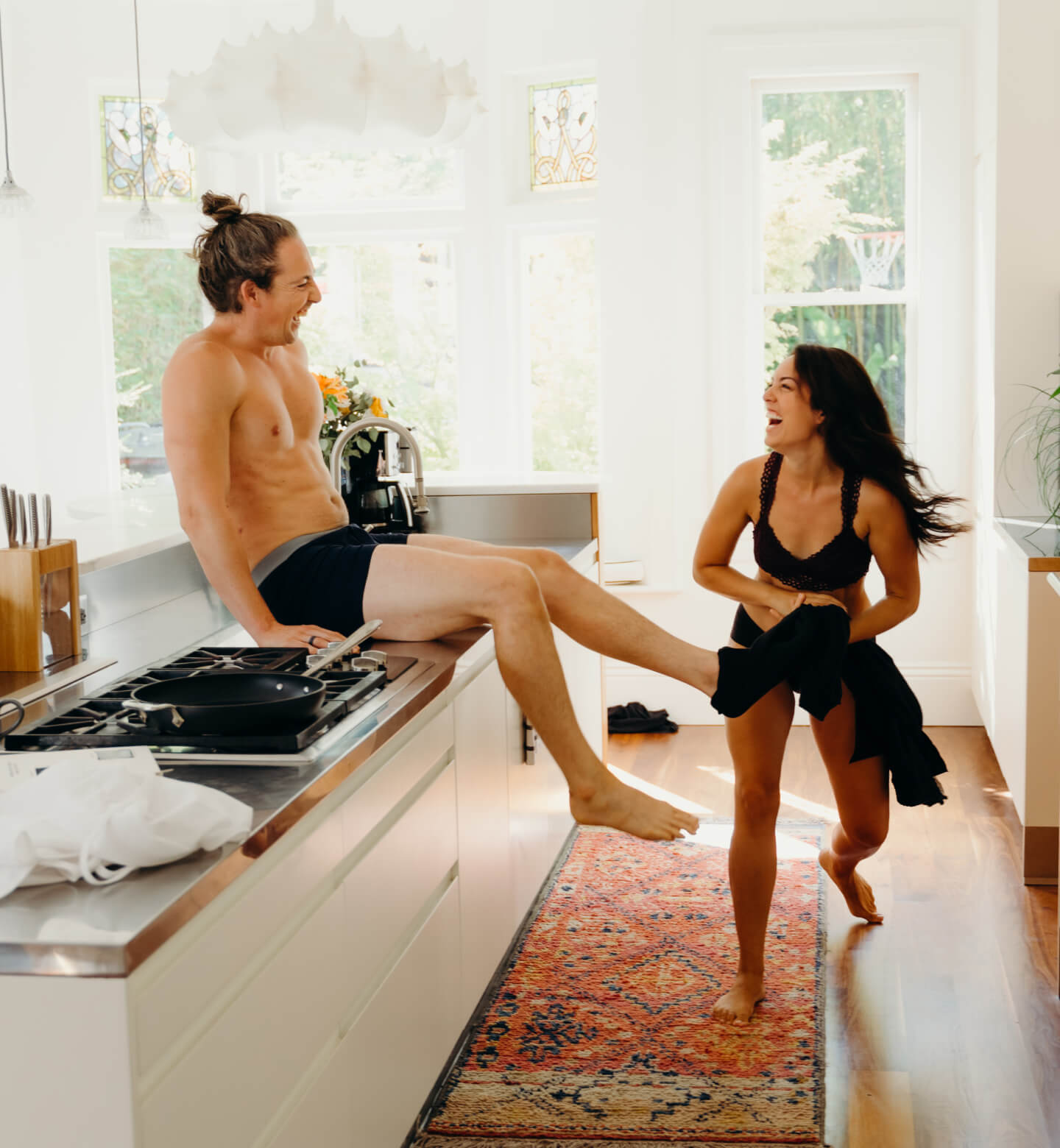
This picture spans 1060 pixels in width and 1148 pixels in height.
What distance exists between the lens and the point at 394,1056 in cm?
198

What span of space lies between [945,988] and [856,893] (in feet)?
1.26

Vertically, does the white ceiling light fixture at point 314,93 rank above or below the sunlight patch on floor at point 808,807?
above

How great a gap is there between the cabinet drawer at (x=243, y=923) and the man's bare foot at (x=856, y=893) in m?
1.50

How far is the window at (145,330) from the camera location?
5.59 meters

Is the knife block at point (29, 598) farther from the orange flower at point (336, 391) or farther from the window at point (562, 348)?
the window at point (562, 348)

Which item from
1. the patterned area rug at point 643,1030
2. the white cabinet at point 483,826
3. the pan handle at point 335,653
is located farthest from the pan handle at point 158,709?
the patterned area rug at point 643,1030

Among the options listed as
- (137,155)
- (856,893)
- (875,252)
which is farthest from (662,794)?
(137,155)

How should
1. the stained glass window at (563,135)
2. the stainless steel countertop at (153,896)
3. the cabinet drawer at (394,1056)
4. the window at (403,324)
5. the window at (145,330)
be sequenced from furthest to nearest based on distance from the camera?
the window at (145,330)
the window at (403,324)
the stained glass window at (563,135)
the cabinet drawer at (394,1056)
the stainless steel countertop at (153,896)

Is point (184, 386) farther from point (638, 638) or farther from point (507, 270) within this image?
point (507, 270)

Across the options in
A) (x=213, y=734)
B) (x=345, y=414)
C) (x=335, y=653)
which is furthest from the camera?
(x=345, y=414)

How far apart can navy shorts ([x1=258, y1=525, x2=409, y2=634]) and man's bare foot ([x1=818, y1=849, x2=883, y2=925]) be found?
1255 millimetres

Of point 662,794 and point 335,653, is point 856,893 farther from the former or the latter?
point 335,653

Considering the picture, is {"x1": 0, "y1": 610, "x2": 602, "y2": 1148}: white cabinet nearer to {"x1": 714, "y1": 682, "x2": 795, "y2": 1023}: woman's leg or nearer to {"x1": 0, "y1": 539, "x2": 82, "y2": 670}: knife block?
{"x1": 714, "y1": 682, "x2": 795, "y2": 1023}: woman's leg

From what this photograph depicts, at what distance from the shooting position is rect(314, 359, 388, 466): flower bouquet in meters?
3.86
